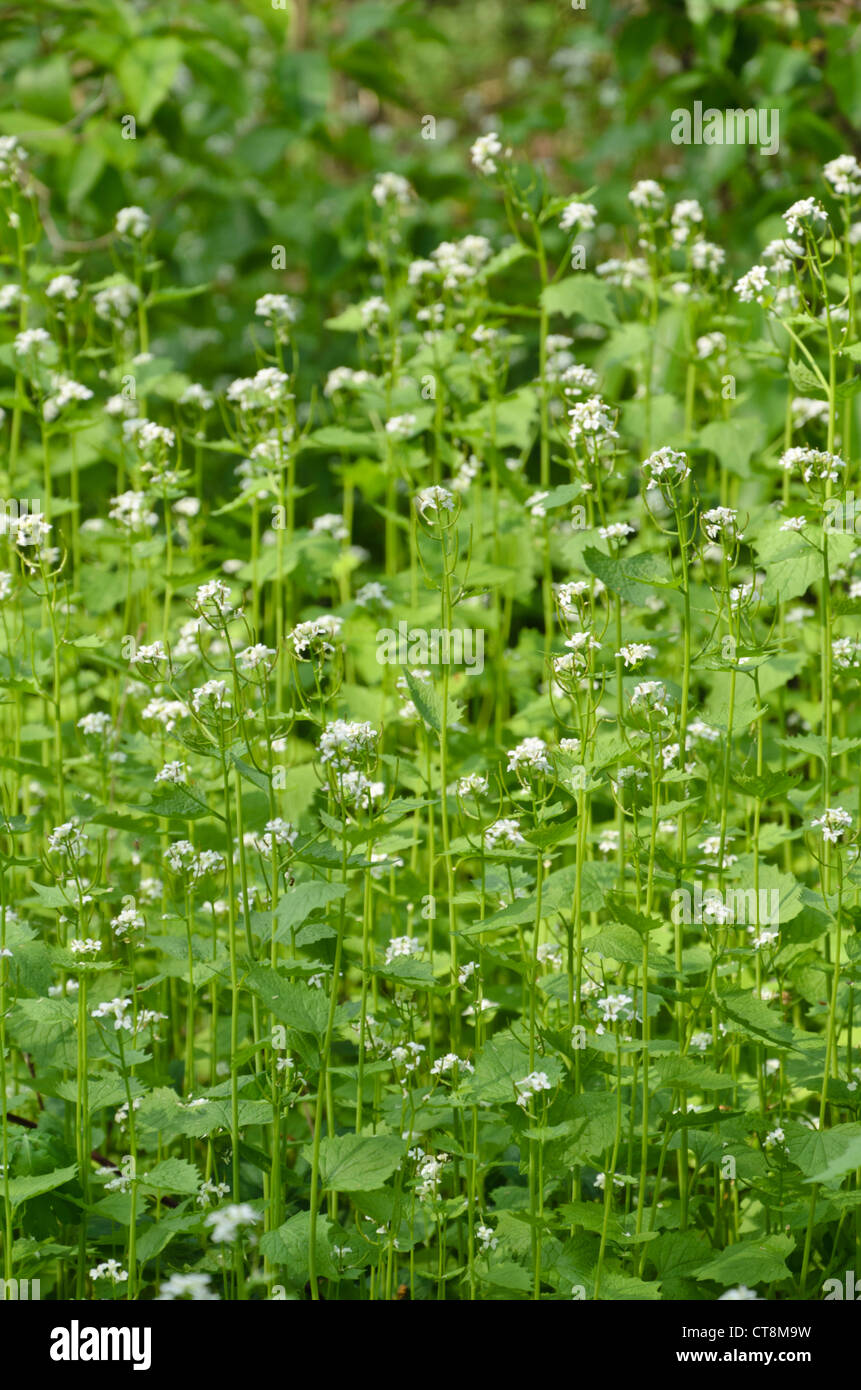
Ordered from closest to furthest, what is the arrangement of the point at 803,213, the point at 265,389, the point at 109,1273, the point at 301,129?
the point at 109,1273, the point at 803,213, the point at 265,389, the point at 301,129

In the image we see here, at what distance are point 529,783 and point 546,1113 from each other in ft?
1.62

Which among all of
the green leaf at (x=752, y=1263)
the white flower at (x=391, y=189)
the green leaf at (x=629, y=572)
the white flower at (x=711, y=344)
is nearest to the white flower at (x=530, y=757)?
the green leaf at (x=629, y=572)

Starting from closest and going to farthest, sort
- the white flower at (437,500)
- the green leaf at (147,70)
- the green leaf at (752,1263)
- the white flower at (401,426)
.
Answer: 1. the green leaf at (752,1263)
2. the white flower at (437,500)
3. the white flower at (401,426)
4. the green leaf at (147,70)

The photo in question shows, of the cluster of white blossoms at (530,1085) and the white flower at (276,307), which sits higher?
the white flower at (276,307)

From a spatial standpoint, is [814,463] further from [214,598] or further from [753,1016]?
[214,598]

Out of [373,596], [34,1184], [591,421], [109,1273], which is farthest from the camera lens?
[373,596]

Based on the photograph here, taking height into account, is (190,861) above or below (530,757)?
below

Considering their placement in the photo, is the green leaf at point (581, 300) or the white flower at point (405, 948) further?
the green leaf at point (581, 300)

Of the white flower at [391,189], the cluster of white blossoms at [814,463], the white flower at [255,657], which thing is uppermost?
the white flower at [391,189]

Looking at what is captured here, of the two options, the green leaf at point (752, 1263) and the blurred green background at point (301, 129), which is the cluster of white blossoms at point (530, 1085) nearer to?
the green leaf at point (752, 1263)

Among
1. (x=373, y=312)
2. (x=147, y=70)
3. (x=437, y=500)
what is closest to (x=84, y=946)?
(x=437, y=500)

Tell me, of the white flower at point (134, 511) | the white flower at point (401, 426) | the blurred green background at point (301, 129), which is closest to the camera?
the white flower at point (134, 511)
